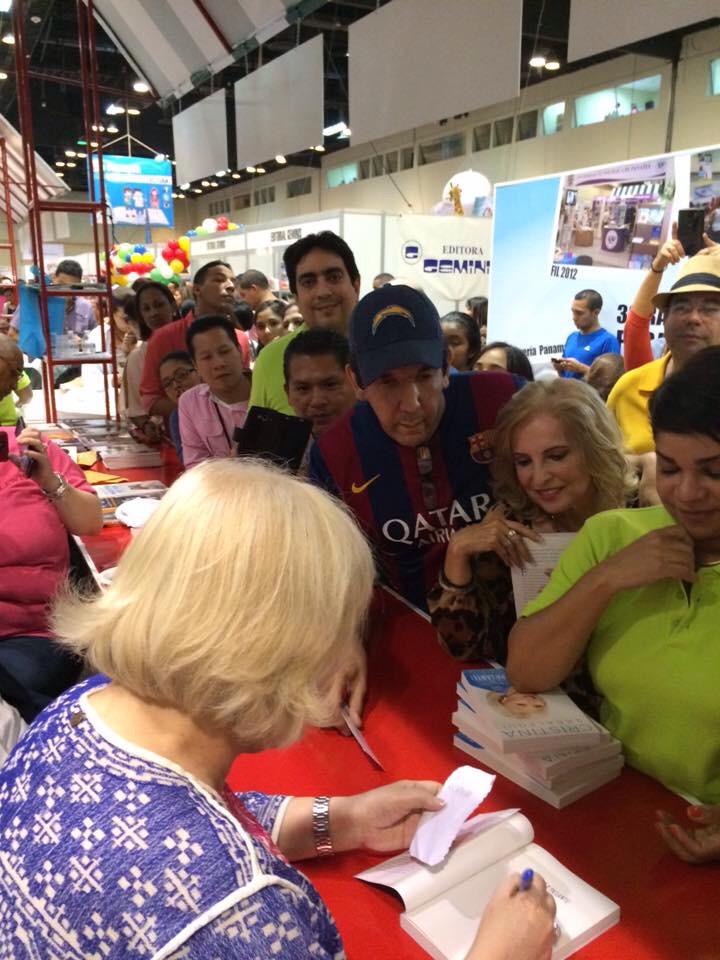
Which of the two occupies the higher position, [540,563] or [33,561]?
[540,563]

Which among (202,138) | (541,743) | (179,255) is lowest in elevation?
(541,743)

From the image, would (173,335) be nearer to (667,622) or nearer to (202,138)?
(667,622)

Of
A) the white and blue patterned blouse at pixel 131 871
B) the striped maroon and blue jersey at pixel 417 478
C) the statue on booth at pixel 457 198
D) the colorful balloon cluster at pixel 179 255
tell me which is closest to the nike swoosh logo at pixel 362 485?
the striped maroon and blue jersey at pixel 417 478

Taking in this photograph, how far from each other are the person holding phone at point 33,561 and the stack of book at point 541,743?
1498 millimetres

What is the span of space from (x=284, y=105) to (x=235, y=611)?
20.7 feet

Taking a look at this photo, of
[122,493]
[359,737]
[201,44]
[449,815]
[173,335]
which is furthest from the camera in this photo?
[201,44]

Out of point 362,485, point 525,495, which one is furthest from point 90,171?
point 525,495

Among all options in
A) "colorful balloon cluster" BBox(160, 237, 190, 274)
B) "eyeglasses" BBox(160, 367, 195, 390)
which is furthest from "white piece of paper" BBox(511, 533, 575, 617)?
"colorful balloon cluster" BBox(160, 237, 190, 274)

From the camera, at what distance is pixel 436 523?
198 cm

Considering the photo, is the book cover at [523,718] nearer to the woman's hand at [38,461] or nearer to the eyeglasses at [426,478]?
the eyeglasses at [426,478]

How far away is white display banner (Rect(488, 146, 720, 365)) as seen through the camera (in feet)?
21.3

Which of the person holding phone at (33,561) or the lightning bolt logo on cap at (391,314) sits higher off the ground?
the lightning bolt logo on cap at (391,314)

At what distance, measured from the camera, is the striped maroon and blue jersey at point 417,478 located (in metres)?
1.98

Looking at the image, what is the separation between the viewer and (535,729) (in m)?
1.28
